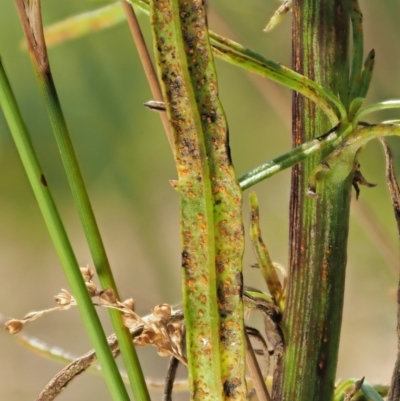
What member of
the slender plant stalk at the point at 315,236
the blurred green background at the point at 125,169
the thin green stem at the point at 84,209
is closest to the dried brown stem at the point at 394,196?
the slender plant stalk at the point at 315,236

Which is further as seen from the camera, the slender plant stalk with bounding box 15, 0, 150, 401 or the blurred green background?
the blurred green background

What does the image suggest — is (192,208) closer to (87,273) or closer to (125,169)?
(87,273)

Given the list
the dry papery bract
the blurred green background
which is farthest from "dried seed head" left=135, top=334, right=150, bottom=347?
the blurred green background

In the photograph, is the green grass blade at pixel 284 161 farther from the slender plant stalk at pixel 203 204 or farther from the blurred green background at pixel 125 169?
the blurred green background at pixel 125 169

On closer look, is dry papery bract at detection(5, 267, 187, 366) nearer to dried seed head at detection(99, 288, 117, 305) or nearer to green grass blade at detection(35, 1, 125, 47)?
dried seed head at detection(99, 288, 117, 305)

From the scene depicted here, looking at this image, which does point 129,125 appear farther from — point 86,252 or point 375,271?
point 375,271

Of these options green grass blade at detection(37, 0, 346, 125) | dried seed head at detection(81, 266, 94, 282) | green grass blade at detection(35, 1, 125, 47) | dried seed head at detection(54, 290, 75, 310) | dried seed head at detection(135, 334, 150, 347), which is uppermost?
green grass blade at detection(35, 1, 125, 47)

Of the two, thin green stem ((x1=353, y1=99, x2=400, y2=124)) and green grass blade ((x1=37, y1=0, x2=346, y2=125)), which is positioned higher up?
green grass blade ((x1=37, y1=0, x2=346, y2=125))
